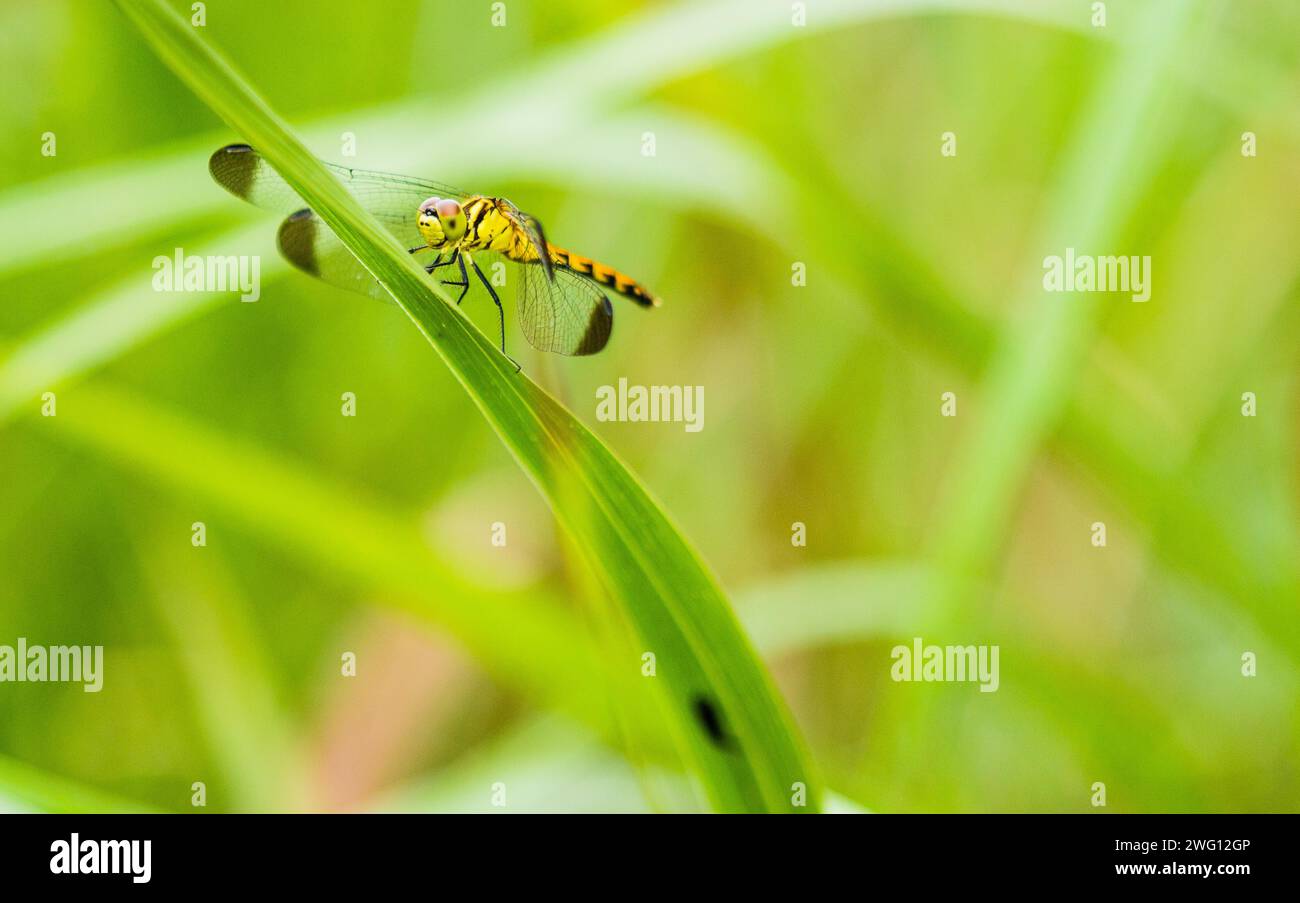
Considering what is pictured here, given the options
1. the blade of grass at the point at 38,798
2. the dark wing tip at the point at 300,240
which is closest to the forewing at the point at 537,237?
the dark wing tip at the point at 300,240

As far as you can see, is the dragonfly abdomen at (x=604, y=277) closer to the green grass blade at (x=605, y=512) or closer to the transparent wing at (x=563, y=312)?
the transparent wing at (x=563, y=312)

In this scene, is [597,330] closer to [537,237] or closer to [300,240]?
[537,237]

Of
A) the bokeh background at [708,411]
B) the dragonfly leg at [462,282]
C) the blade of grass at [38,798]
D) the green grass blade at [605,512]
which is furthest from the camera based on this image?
the bokeh background at [708,411]

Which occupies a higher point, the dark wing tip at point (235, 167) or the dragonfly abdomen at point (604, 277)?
the dark wing tip at point (235, 167)

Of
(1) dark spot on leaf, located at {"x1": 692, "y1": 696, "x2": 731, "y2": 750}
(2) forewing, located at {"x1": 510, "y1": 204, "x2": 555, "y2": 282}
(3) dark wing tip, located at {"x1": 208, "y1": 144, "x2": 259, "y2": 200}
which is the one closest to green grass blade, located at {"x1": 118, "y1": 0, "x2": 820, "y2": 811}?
(1) dark spot on leaf, located at {"x1": 692, "y1": 696, "x2": 731, "y2": 750}

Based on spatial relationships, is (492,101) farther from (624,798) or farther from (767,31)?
(624,798)

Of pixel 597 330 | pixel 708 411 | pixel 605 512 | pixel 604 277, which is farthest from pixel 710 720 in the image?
pixel 708 411

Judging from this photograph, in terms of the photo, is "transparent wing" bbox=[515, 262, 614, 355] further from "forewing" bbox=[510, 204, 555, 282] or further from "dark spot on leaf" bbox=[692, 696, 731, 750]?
"dark spot on leaf" bbox=[692, 696, 731, 750]
